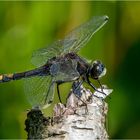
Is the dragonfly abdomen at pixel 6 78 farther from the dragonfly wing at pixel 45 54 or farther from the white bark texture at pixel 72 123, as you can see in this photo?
the white bark texture at pixel 72 123

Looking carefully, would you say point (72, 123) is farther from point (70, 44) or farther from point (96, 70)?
point (70, 44)

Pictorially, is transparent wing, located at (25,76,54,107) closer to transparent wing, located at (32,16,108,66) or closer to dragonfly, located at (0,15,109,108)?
dragonfly, located at (0,15,109,108)

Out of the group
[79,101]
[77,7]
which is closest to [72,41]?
[77,7]

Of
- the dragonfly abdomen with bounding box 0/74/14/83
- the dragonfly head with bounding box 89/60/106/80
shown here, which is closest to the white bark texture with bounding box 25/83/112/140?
the dragonfly head with bounding box 89/60/106/80

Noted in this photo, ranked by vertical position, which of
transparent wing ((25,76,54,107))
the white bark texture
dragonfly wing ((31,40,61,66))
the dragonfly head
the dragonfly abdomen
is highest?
dragonfly wing ((31,40,61,66))

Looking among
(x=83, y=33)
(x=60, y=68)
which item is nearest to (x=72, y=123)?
(x=60, y=68)

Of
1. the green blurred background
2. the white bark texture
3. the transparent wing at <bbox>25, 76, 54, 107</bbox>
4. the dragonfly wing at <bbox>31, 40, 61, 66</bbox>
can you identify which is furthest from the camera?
the green blurred background

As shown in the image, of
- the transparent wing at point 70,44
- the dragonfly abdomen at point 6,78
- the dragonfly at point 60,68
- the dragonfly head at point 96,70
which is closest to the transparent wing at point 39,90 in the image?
the dragonfly at point 60,68

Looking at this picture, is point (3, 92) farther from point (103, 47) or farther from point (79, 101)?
point (79, 101)
